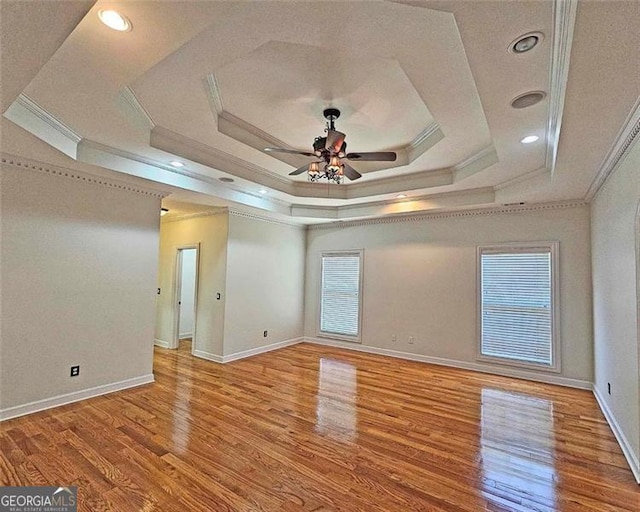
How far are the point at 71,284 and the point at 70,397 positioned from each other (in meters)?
1.26

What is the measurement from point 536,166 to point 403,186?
1.68 metres

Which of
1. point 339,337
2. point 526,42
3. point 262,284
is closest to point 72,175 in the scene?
point 262,284

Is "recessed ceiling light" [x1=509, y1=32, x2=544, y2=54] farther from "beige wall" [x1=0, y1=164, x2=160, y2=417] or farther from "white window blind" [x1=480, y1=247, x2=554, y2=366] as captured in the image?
"beige wall" [x1=0, y1=164, x2=160, y2=417]

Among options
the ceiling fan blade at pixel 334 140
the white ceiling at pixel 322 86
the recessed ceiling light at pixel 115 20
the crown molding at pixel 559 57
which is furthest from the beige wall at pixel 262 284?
the crown molding at pixel 559 57

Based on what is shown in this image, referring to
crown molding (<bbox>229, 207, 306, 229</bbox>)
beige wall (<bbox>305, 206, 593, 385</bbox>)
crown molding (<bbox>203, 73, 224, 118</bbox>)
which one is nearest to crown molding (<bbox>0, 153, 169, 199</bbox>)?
crown molding (<bbox>229, 207, 306, 229</bbox>)

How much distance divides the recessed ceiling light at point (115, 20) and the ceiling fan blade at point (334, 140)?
1.60 metres

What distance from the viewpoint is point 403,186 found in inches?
193

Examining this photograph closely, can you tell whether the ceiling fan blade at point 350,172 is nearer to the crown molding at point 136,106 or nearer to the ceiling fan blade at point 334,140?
the ceiling fan blade at point 334,140

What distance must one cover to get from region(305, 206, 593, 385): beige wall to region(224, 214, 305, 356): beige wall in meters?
0.57

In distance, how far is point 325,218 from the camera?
6.38 metres

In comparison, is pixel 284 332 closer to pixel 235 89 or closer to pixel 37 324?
pixel 37 324

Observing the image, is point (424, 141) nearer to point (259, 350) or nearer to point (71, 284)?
point (71, 284)

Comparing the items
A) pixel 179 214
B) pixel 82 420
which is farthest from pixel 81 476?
pixel 179 214

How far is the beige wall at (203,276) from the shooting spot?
5547 millimetres
